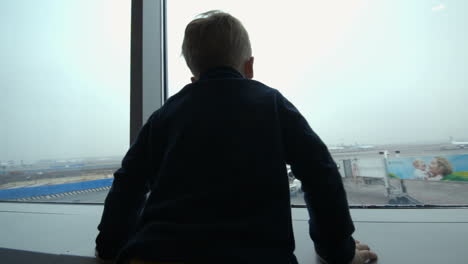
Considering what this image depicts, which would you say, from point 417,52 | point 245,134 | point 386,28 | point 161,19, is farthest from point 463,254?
point 161,19

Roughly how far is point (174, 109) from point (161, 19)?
41.8 inches

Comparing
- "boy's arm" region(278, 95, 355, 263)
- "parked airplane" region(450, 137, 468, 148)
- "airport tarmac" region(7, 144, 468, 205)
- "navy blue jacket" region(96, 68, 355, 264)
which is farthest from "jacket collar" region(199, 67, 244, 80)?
"parked airplane" region(450, 137, 468, 148)

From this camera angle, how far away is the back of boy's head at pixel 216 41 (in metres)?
0.61

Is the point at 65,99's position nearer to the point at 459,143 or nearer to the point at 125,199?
the point at 125,199

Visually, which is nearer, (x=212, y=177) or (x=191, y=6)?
(x=212, y=177)

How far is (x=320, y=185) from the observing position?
504 millimetres

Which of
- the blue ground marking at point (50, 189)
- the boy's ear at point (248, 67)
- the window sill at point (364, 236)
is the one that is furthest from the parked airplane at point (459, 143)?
the blue ground marking at point (50, 189)

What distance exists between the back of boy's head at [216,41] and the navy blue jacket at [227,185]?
45 millimetres

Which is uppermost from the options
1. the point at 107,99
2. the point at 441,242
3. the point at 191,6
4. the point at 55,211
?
the point at 191,6

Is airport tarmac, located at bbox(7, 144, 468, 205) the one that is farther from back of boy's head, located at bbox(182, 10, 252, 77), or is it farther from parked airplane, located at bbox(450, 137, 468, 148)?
back of boy's head, located at bbox(182, 10, 252, 77)

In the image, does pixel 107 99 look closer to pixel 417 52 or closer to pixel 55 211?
pixel 55 211

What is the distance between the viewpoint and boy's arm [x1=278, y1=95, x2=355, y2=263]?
50 centimetres

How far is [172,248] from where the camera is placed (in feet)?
1.44

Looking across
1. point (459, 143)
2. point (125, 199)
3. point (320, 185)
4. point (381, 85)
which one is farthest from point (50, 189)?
point (459, 143)
